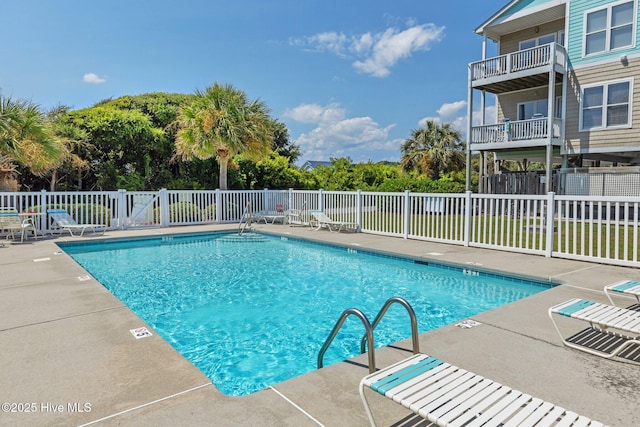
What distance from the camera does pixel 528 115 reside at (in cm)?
1772

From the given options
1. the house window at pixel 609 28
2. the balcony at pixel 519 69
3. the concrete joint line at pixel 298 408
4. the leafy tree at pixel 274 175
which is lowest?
the concrete joint line at pixel 298 408

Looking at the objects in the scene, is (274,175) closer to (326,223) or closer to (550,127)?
(326,223)

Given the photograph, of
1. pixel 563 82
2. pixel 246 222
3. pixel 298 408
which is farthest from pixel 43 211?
pixel 563 82

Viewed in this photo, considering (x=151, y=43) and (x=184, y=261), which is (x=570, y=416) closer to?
(x=184, y=261)

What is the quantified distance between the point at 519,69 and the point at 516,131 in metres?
2.44

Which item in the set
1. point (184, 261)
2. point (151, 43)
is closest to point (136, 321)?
point (184, 261)

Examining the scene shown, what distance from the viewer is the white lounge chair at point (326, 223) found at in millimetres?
12432

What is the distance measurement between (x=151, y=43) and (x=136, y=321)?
1525cm

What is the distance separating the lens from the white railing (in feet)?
26.4

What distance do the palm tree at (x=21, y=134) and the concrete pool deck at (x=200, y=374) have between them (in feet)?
25.2

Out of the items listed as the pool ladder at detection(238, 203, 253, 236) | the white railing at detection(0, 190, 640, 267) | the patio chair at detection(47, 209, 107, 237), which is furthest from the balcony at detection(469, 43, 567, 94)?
the patio chair at detection(47, 209, 107, 237)

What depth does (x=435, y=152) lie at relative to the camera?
28031mm

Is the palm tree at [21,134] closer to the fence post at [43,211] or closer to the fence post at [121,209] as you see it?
the fence post at [43,211]

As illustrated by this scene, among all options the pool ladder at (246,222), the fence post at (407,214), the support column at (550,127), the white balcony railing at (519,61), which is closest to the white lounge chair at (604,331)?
the fence post at (407,214)
